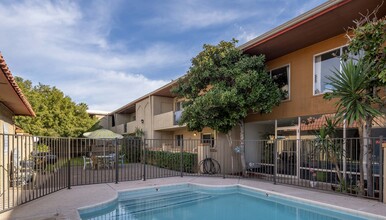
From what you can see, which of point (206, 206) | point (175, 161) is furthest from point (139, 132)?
point (206, 206)

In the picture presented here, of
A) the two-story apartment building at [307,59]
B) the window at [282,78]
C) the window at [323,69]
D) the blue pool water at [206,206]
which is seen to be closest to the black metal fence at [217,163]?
the two-story apartment building at [307,59]

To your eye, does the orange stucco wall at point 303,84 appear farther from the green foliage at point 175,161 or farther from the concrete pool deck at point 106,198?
the green foliage at point 175,161

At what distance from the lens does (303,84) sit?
1200cm

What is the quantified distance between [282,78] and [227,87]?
2.85 m

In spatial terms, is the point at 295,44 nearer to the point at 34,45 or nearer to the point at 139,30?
the point at 139,30

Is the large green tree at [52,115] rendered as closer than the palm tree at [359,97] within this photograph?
No

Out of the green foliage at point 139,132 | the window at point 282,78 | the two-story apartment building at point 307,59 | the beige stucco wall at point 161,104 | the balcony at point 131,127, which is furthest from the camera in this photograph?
the balcony at point 131,127

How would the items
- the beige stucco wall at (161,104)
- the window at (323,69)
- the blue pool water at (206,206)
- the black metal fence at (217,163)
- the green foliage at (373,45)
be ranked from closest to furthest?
the blue pool water at (206,206) < the green foliage at (373,45) < the black metal fence at (217,163) < the window at (323,69) < the beige stucco wall at (161,104)

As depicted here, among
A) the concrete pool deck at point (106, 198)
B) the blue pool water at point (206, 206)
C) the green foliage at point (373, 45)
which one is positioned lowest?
the blue pool water at point (206, 206)

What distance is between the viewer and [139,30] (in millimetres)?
16266

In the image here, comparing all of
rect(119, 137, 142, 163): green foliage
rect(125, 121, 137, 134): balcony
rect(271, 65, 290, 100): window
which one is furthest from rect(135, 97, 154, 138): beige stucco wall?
rect(271, 65, 290, 100): window

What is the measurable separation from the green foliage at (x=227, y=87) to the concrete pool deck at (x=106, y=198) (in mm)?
3008

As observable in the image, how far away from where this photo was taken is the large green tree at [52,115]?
908 inches

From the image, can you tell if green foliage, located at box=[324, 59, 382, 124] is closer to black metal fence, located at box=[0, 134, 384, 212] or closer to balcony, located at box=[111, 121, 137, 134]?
black metal fence, located at box=[0, 134, 384, 212]
